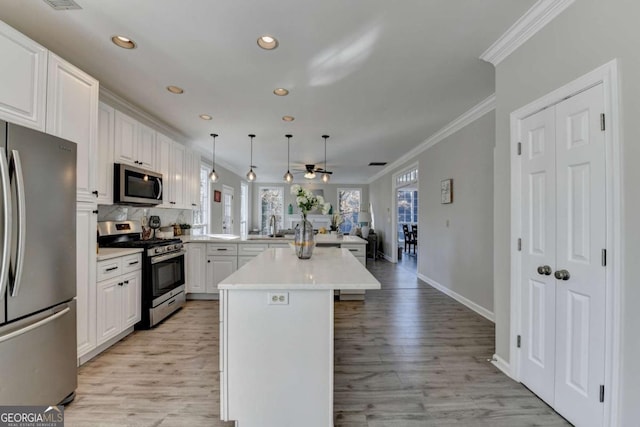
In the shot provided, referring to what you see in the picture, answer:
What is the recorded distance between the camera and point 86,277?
2240mm

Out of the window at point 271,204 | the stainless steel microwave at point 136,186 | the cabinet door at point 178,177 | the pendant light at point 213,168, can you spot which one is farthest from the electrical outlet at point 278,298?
the window at point 271,204

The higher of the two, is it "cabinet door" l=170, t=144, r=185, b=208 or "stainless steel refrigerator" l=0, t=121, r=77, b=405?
"cabinet door" l=170, t=144, r=185, b=208

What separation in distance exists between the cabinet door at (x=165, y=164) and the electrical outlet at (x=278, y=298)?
294 centimetres

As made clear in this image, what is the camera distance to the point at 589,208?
1.55 metres

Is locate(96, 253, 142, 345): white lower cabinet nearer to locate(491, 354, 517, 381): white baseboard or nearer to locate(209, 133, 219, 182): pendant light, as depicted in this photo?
locate(209, 133, 219, 182): pendant light

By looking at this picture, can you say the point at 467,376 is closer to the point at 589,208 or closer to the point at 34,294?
the point at 589,208

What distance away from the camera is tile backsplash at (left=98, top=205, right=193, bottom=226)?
126 inches

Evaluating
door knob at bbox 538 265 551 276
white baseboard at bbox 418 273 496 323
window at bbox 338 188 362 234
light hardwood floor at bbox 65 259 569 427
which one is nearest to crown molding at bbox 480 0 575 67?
door knob at bbox 538 265 551 276

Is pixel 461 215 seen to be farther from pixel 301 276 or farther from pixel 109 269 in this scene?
pixel 109 269

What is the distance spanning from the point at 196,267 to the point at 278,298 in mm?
3087

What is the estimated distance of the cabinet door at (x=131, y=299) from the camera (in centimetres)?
275

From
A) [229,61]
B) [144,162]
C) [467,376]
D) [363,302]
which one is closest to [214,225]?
[144,162]

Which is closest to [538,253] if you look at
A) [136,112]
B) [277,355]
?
[277,355]

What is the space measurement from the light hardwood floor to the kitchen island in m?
0.30
